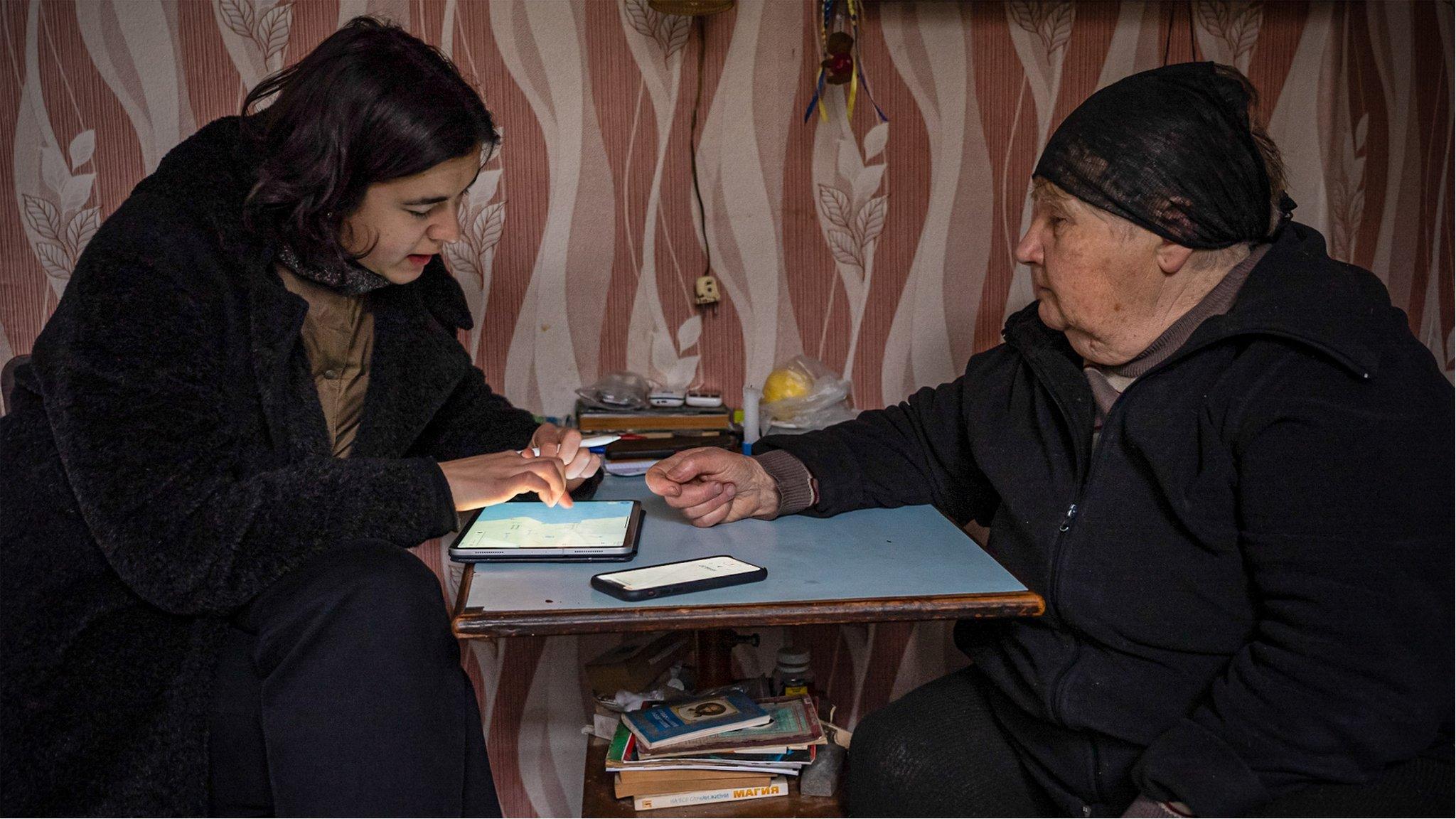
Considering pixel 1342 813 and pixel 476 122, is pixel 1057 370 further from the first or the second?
pixel 476 122

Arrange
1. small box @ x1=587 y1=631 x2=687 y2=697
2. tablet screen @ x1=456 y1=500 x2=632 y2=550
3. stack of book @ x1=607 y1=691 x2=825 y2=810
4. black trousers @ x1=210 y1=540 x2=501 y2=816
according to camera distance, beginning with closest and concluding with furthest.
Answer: black trousers @ x1=210 y1=540 x2=501 y2=816
tablet screen @ x1=456 y1=500 x2=632 y2=550
stack of book @ x1=607 y1=691 x2=825 y2=810
small box @ x1=587 y1=631 x2=687 y2=697

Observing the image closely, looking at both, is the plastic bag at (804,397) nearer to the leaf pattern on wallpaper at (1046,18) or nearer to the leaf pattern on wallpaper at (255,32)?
the leaf pattern on wallpaper at (1046,18)

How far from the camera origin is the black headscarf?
1.25 meters

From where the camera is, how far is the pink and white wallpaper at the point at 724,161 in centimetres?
226

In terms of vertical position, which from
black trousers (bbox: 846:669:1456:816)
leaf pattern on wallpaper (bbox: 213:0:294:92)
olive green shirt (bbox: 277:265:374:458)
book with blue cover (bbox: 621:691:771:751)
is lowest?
book with blue cover (bbox: 621:691:771:751)

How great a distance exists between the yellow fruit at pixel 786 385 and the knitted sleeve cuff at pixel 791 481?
30.2 inches

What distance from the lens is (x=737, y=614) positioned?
1.10 meters

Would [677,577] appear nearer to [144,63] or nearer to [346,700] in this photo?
[346,700]

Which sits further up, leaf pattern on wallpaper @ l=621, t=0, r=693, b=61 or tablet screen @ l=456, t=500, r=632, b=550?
leaf pattern on wallpaper @ l=621, t=0, r=693, b=61

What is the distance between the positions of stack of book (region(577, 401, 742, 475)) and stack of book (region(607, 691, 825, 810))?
0.44 meters

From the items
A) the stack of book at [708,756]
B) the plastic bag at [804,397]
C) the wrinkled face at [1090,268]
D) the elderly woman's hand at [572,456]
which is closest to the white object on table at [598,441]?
the elderly woman's hand at [572,456]

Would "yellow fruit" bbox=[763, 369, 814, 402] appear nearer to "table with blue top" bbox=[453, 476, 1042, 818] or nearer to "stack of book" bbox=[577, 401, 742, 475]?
"stack of book" bbox=[577, 401, 742, 475]

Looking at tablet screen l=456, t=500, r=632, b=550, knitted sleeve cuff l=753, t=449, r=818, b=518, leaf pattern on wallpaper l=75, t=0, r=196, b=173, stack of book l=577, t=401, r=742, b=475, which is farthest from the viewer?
leaf pattern on wallpaper l=75, t=0, r=196, b=173

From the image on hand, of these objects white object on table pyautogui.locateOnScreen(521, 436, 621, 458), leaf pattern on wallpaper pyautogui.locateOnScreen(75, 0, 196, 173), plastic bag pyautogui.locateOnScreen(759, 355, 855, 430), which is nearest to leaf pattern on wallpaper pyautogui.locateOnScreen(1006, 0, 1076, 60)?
plastic bag pyautogui.locateOnScreen(759, 355, 855, 430)
